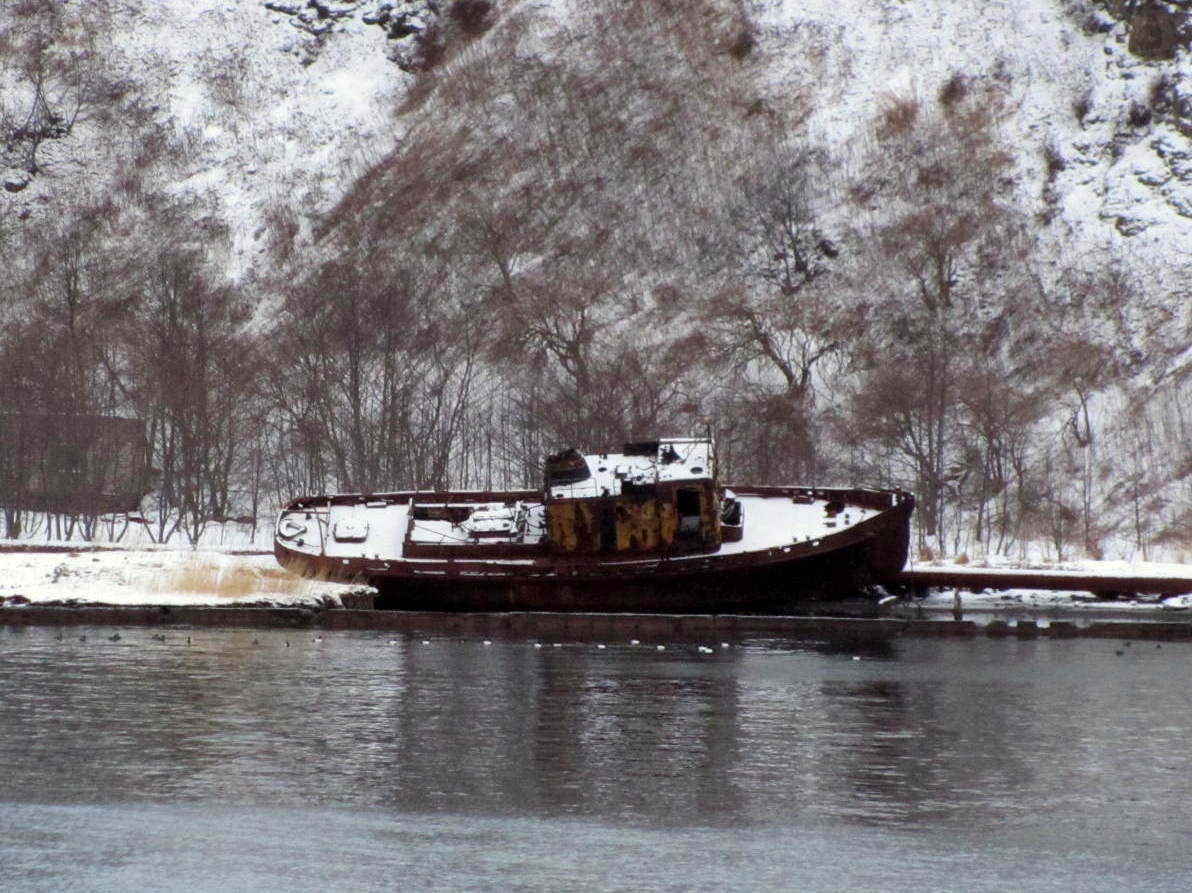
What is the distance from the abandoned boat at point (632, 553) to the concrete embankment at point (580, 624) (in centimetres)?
611

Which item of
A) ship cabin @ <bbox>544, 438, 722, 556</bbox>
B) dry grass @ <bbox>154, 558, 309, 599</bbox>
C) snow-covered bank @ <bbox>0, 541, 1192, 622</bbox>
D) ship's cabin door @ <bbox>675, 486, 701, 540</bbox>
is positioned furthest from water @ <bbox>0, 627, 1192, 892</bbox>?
ship's cabin door @ <bbox>675, 486, 701, 540</bbox>

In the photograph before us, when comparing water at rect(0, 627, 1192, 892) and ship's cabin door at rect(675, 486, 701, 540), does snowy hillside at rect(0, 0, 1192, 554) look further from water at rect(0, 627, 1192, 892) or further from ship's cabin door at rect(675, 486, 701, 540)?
water at rect(0, 627, 1192, 892)

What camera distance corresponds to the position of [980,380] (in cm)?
6128

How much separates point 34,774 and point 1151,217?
63.9 metres

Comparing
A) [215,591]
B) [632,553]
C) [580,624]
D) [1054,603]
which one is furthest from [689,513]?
[215,591]

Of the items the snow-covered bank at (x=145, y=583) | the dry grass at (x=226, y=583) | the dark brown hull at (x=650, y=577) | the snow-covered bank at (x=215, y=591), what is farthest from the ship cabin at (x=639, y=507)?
the dry grass at (x=226, y=583)

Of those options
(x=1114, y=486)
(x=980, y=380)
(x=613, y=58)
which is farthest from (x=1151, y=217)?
(x=613, y=58)

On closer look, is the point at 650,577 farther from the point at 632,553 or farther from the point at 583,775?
the point at 583,775

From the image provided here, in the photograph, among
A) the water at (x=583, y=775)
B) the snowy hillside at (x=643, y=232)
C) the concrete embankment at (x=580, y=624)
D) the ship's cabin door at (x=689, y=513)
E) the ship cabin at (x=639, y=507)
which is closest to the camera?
the water at (x=583, y=775)

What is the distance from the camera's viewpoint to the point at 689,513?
34.2 meters

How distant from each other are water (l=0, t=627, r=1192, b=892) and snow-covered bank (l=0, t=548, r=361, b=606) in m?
6.77

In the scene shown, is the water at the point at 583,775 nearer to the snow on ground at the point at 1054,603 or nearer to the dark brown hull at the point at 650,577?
the snow on ground at the point at 1054,603

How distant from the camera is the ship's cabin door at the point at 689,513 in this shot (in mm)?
34125

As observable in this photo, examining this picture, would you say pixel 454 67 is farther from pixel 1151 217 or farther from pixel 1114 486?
pixel 1114 486
